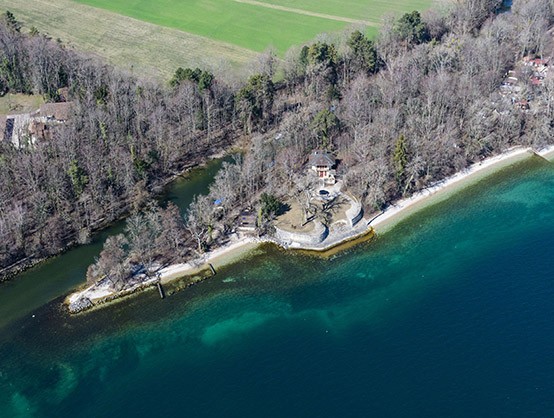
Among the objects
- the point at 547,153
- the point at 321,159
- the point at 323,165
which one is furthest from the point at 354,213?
the point at 547,153

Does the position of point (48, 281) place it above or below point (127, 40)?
below

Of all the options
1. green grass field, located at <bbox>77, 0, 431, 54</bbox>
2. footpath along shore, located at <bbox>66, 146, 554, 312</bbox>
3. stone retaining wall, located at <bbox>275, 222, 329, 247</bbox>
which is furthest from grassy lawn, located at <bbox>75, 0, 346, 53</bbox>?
stone retaining wall, located at <bbox>275, 222, 329, 247</bbox>

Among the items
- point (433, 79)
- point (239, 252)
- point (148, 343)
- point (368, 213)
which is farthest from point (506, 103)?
point (148, 343)

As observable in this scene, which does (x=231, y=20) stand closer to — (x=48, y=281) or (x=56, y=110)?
(x=56, y=110)

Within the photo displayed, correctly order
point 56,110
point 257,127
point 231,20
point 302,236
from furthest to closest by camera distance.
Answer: point 231,20, point 257,127, point 56,110, point 302,236

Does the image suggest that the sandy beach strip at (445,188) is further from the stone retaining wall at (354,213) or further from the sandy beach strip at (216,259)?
the sandy beach strip at (216,259)

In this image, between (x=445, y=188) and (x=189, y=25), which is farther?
(x=189, y=25)

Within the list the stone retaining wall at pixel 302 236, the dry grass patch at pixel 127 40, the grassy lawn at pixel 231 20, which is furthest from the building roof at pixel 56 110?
the stone retaining wall at pixel 302 236
